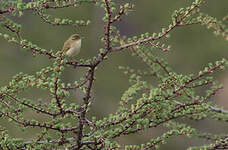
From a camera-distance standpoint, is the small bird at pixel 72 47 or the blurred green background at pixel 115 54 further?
the blurred green background at pixel 115 54

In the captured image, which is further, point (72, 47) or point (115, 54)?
point (115, 54)

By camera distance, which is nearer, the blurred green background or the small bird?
the small bird

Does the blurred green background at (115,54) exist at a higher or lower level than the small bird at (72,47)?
higher

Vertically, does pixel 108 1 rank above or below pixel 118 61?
below

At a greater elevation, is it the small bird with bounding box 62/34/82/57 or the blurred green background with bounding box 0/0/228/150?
the blurred green background with bounding box 0/0/228/150

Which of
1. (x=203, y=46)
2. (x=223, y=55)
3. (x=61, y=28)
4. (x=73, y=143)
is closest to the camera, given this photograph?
(x=73, y=143)

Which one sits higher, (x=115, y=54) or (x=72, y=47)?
(x=115, y=54)

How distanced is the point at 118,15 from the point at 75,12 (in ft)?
41.2

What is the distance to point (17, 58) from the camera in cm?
1492

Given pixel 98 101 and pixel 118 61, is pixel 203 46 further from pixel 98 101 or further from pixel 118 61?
pixel 98 101

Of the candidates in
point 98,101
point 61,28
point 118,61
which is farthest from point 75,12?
point 98,101

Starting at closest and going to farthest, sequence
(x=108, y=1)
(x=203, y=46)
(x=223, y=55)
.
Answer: (x=108, y=1) < (x=223, y=55) < (x=203, y=46)

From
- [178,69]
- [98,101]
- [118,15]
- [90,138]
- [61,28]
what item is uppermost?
[61,28]

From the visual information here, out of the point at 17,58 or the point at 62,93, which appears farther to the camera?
the point at 17,58
